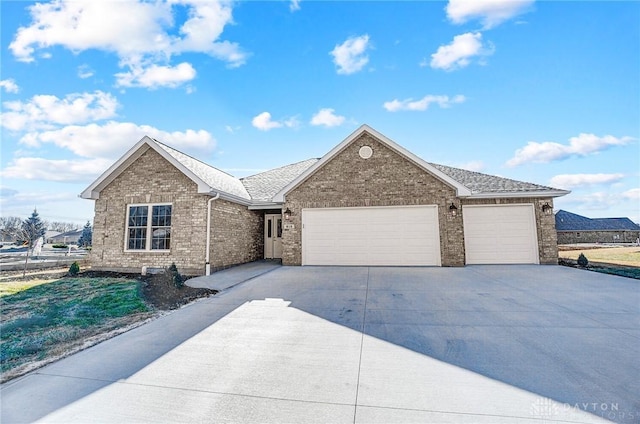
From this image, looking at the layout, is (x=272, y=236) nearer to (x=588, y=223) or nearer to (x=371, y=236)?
(x=371, y=236)

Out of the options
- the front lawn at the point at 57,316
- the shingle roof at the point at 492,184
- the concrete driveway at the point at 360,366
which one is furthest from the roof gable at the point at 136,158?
the shingle roof at the point at 492,184

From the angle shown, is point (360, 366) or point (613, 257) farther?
point (613, 257)

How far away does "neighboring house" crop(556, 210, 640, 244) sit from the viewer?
1357 inches

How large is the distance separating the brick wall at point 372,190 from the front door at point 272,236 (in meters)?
3.13

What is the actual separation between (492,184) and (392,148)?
4885 millimetres

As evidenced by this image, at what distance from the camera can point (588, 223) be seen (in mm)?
35719

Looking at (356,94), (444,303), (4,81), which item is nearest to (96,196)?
(4,81)

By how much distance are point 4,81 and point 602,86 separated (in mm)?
18860

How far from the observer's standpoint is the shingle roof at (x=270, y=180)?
1445 centimetres

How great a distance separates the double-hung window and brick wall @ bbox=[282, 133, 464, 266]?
15.0 ft

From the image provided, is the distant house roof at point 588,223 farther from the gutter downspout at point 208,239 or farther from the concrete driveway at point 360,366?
the gutter downspout at point 208,239

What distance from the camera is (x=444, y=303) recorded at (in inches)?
238

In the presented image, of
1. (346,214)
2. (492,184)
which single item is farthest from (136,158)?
(492,184)

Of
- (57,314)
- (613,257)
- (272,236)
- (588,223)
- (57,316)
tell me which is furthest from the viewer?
(588,223)
